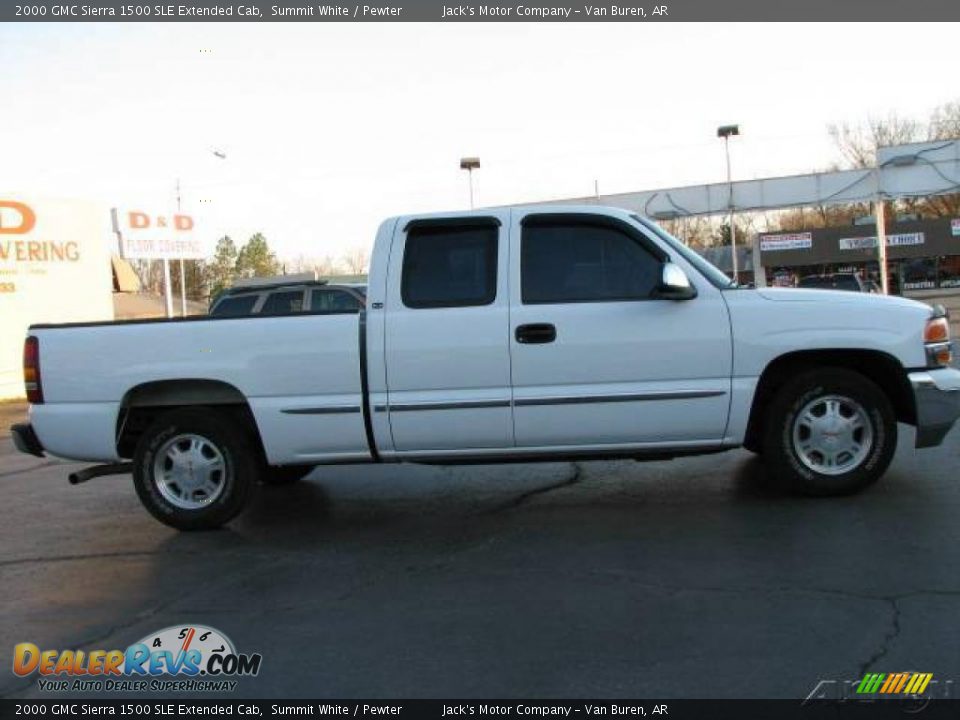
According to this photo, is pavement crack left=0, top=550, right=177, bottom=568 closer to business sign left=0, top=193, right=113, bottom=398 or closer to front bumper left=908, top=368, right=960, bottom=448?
front bumper left=908, top=368, right=960, bottom=448

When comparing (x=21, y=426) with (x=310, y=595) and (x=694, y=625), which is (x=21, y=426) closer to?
(x=310, y=595)

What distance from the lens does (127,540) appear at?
6.36m

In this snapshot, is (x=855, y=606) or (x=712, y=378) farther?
(x=712, y=378)

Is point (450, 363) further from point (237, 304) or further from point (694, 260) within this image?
point (237, 304)

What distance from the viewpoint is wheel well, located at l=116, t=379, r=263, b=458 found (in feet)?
20.1

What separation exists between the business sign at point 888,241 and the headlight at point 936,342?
142 ft

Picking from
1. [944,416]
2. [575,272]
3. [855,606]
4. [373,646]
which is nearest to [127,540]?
[373,646]

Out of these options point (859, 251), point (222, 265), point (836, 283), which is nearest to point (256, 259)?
point (222, 265)

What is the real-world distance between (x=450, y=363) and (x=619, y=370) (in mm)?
1085

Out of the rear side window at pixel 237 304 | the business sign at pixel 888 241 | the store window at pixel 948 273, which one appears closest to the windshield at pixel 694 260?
the rear side window at pixel 237 304

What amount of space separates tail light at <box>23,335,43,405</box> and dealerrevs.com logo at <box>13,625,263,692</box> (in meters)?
2.28
